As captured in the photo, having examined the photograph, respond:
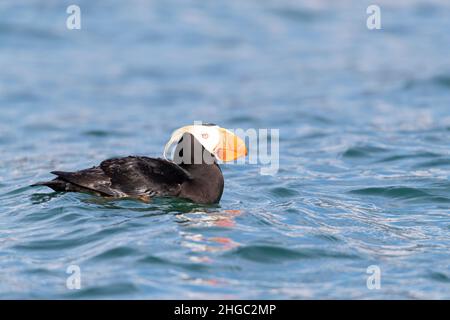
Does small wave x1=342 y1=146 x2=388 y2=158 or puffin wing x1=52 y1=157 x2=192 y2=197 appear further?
small wave x1=342 y1=146 x2=388 y2=158

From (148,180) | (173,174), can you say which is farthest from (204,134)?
(148,180)

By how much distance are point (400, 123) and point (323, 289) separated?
7662 mm

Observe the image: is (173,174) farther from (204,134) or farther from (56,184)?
(56,184)

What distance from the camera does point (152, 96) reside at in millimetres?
16344

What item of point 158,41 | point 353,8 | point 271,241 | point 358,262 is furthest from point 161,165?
point 353,8

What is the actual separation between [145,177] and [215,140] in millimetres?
754

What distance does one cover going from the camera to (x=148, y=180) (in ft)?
26.1

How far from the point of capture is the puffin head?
319 inches

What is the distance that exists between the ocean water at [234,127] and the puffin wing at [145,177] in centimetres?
16

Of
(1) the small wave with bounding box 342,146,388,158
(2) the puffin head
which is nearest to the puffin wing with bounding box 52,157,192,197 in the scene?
(2) the puffin head

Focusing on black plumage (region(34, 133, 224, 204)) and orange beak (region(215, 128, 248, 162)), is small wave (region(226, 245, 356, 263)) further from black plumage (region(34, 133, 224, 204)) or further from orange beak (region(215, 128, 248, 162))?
orange beak (region(215, 128, 248, 162))

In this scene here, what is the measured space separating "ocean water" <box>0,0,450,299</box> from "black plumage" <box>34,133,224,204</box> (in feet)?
0.45

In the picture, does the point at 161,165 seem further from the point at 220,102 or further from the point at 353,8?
the point at 353,8

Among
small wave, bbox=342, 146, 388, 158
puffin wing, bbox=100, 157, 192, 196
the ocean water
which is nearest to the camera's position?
the ocean water
